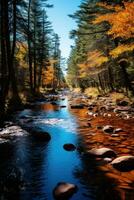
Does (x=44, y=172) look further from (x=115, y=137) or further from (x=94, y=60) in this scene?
(x=94, y=60)

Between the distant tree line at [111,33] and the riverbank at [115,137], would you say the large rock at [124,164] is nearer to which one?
the riverbank at [115,137]

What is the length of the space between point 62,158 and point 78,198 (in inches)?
127

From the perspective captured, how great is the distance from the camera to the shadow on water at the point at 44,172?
7.25 metres

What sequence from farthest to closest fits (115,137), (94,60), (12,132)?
(94,60) < (12,132) < (115,137)

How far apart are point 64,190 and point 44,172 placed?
176 centimetres

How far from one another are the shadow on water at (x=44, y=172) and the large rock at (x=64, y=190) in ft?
0.38

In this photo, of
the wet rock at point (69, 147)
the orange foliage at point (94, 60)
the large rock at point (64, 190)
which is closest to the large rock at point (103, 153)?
the wet rock at point (69, 147)

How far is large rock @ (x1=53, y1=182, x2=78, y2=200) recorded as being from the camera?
7055 mm

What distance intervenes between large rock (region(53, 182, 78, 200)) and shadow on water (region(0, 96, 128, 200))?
0.12 meters

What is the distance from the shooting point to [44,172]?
8859 mm

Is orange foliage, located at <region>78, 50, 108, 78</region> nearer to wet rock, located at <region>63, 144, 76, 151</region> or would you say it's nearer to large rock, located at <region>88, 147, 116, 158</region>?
wet rock, located at <region>63, 144, 76, 151</region>

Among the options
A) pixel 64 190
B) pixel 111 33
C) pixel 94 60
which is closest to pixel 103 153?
pixel 64 190

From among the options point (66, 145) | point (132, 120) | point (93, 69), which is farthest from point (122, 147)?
point (93, 69)

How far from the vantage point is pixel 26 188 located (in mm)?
7586
